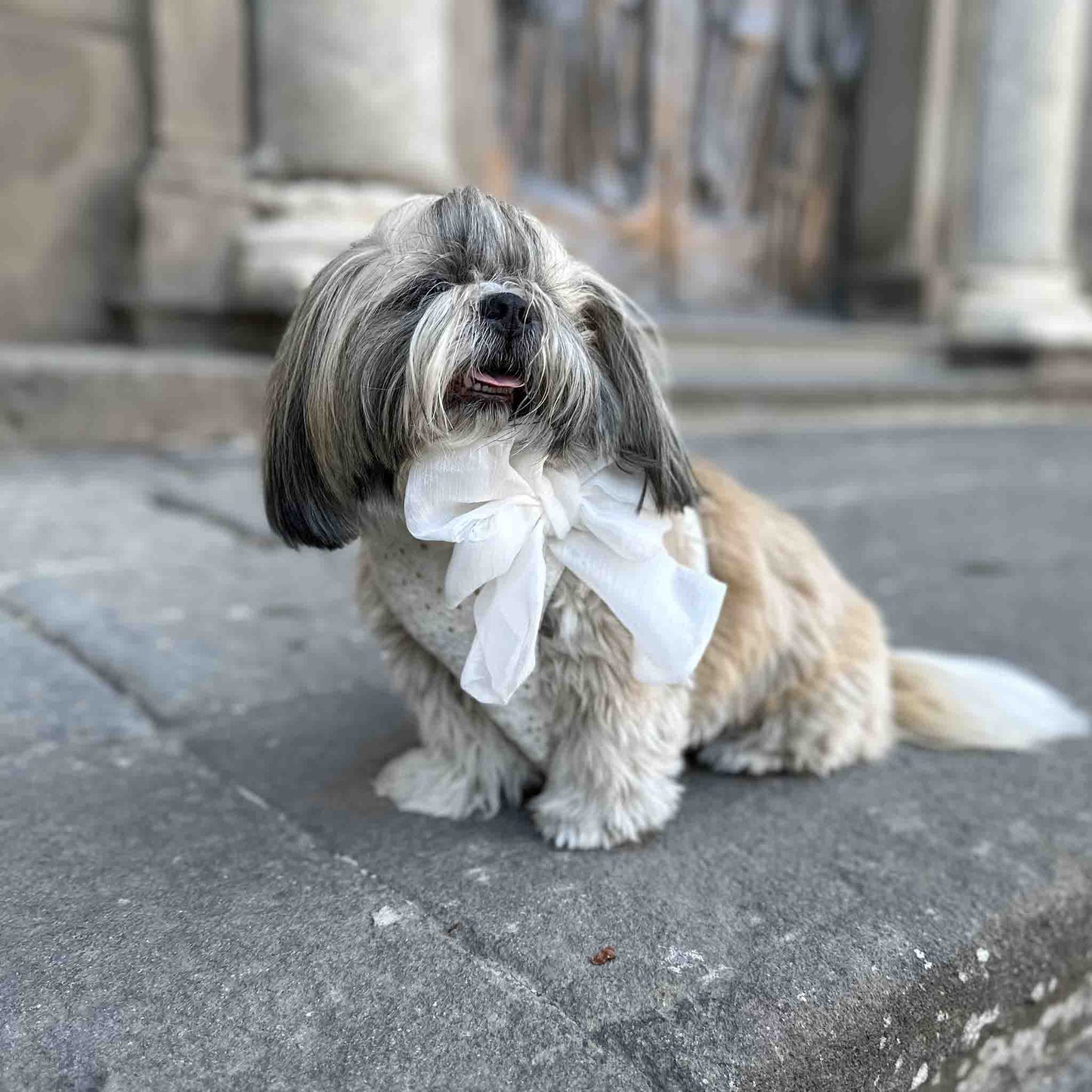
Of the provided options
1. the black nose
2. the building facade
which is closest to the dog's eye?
the black nose

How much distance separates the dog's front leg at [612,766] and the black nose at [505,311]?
0.60 meters

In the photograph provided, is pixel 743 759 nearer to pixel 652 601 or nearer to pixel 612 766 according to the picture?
pixel 612 766

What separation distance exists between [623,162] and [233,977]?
7.23 m

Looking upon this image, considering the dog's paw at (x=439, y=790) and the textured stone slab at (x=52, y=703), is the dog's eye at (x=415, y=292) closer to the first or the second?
the dog's paw at (x=439, y=790)

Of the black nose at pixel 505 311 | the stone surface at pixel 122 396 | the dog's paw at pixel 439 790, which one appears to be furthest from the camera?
the stone surface at pixel 122 396

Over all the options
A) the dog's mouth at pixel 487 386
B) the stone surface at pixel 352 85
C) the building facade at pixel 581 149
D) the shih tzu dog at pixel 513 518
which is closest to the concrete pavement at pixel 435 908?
the shih tzu dog at pixel 513 518

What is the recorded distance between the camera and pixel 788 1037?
4.52 ft

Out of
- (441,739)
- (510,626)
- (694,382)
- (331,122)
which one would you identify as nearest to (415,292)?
(510,626)

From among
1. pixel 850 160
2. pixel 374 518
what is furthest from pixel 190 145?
pixel 850 160

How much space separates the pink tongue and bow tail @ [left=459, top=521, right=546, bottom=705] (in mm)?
238

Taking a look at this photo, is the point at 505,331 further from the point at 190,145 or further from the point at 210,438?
the point at 190,145

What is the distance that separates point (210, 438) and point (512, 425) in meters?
3.65

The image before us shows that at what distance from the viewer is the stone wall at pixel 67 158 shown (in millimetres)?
4906

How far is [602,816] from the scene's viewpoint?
1831mm
